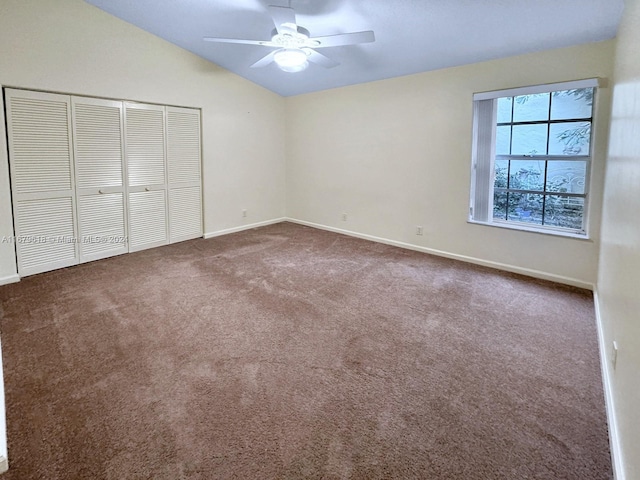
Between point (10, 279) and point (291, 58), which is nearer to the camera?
point (291, 58)

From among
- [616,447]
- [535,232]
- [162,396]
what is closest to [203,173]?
[162,396]

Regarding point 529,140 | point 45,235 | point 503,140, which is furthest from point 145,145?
point 529,140

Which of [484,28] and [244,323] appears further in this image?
[484,28]

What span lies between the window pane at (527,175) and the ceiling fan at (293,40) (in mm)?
2225

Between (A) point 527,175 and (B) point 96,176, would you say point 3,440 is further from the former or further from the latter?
(A) point 527,175

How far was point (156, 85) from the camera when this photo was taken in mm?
4656

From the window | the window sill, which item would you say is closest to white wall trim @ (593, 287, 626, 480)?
the window sill

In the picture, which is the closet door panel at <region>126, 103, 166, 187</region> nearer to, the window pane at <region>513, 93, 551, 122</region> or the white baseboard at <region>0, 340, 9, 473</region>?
the white baseboard at <region>0, 340, 9, 473</region>

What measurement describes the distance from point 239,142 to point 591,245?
15.7ft

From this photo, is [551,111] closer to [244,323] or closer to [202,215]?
[244,323]

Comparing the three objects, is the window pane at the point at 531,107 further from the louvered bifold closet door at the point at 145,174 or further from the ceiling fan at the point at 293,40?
the louvered bifold closet door at the point at 145,174

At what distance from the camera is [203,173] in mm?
5422

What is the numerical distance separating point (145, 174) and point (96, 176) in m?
0.60

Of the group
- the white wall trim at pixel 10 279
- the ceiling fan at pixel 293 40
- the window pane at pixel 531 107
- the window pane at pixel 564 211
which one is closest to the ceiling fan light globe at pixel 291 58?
the ceiling fan at pixel 293 40
